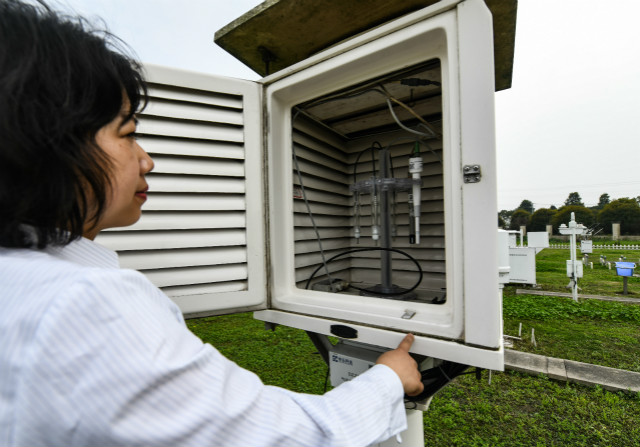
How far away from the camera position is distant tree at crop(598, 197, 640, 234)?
2607 centimetres

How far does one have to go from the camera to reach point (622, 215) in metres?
29.2

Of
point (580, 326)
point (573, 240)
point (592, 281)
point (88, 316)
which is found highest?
point (88, 316)

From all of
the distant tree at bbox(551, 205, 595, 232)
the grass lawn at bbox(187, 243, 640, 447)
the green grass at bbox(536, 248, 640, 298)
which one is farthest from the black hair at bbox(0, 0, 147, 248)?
the distant tree at bbox(551, 205, 595, 232)

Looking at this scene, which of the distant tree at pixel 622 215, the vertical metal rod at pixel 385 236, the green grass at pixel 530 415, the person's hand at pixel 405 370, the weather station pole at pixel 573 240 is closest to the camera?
the person's hand at pixel 405 370

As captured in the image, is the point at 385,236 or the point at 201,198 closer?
the point at 201,198

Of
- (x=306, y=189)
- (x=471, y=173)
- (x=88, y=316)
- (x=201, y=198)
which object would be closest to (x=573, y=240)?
(x=306, y=189)

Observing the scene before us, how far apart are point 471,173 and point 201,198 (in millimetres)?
886

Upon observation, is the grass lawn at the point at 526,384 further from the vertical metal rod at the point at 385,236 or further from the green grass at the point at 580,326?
the vertical metal rod at the point at 385,236

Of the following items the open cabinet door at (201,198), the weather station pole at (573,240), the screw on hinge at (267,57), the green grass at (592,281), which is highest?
the screw on hinge at (267,57)

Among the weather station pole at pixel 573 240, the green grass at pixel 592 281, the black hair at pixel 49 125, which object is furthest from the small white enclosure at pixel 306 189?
the green grass at pixel 592 281

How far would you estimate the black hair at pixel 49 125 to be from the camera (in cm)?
47

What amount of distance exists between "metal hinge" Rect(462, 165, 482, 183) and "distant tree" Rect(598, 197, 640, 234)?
33.0m

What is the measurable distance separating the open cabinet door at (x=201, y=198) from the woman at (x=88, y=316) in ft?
1.41

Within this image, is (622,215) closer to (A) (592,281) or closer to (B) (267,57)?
(A) (592,281)
